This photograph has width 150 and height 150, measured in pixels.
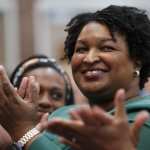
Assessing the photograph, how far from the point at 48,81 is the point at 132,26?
143 cm

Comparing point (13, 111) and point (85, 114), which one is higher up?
point (85, 114)

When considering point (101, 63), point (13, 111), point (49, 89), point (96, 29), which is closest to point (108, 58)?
point (101, 63)

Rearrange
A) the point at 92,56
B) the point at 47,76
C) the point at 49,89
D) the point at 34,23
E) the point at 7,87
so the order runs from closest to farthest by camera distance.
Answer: the point at 7,87 → the point at 92,56 → the point at 49,89 → the point at 47,76 → the point at 34,23

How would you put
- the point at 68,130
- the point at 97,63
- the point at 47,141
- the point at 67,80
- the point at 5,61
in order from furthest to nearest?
the point at 5,61, the point at 67,80, the point at 97,63, the point at 47,141, the point at 68,130

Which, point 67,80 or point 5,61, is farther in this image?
point 5,61

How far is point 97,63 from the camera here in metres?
3.15

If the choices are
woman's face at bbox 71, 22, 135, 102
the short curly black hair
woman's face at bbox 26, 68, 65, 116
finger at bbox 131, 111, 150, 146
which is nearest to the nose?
woman's face at bbox 71, 22, 135, 102

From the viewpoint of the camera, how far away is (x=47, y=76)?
15.0ft

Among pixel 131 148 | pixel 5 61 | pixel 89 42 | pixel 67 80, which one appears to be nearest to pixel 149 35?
pixel 89 42

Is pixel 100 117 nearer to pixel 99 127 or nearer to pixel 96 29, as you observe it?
pixel 99 127

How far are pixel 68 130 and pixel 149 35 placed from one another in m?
1.10

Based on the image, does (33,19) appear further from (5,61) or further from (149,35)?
(149,35)

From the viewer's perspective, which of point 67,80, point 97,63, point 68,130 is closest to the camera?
point 68,130

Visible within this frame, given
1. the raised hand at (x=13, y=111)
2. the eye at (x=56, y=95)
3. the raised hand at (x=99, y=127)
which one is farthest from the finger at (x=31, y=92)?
the eye at (x=56, y=95)
